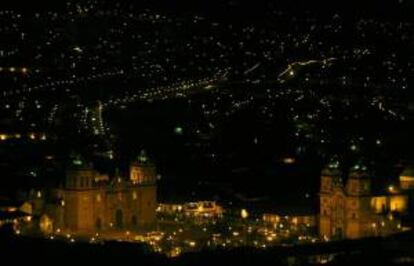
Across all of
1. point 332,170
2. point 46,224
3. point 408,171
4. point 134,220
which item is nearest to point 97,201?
point 134,220

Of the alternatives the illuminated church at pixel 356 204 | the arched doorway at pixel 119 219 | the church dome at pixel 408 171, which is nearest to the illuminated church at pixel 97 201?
the arched doorway at pixel 119 219

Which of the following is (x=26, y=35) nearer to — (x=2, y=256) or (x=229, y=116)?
(x=229, y=116)

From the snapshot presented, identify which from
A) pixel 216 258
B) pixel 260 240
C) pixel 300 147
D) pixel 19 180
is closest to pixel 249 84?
pixel 300 147

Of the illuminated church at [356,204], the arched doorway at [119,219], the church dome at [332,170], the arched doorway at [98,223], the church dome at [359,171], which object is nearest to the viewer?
the illuminated church at [356,204]

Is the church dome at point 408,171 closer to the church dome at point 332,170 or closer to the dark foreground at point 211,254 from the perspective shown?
the church dome at point 332,170

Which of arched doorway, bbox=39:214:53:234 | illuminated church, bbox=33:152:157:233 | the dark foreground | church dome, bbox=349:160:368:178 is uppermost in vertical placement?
church dome, bbox=349:160:368:178

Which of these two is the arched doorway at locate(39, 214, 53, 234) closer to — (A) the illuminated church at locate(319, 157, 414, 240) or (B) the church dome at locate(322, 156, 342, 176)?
(A) the illuminated church at locate(319, 157, 414, 240)

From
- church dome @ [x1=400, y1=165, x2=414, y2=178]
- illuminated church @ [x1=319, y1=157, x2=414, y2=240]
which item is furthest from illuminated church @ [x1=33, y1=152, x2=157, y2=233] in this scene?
church dome @ [x1=400, y1=165, x2=414, y2=178]
